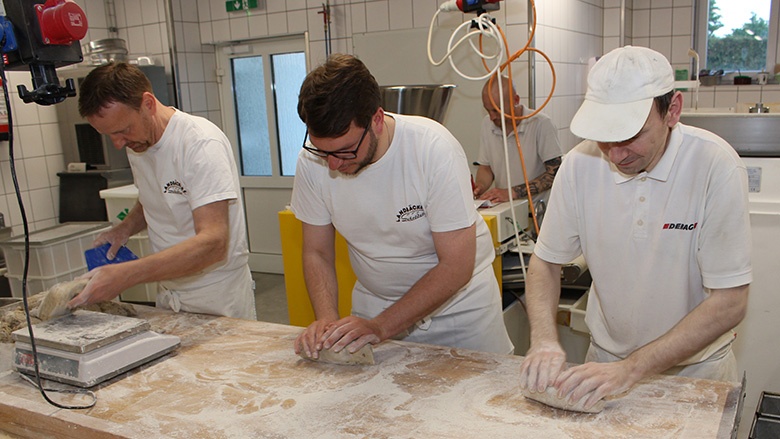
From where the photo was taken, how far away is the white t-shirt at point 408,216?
66.5 inches

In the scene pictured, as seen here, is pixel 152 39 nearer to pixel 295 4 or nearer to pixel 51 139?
pixel 51 139

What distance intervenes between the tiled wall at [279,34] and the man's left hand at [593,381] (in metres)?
2.88

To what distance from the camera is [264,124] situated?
5512mm

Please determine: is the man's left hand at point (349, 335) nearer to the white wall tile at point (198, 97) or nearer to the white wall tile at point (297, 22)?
the white wall tile at point (297, 22)

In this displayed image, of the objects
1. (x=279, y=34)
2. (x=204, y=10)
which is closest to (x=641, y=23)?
(x=279, y=34)

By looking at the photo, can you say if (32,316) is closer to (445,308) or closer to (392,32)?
(445,308)

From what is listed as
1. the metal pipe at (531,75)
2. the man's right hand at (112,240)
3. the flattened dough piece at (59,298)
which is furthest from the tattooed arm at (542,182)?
the flattened dough piece at (59,298)

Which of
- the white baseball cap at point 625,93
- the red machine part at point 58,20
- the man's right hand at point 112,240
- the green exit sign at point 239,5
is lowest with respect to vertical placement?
Result: the man's right hand at point 112,240

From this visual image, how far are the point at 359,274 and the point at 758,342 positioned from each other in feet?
5.53

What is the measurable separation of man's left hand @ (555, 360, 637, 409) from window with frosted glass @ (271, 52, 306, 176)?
4278mm

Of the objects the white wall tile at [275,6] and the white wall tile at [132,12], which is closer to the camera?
the white wall tile at [275,6]

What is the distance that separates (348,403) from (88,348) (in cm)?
69

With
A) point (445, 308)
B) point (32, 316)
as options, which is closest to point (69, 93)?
point (32, 316)

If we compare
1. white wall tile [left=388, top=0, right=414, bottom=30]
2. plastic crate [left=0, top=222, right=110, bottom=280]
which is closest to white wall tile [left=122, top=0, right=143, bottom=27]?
plastic crate [left=0, top=222, right=110, bottom=280]
